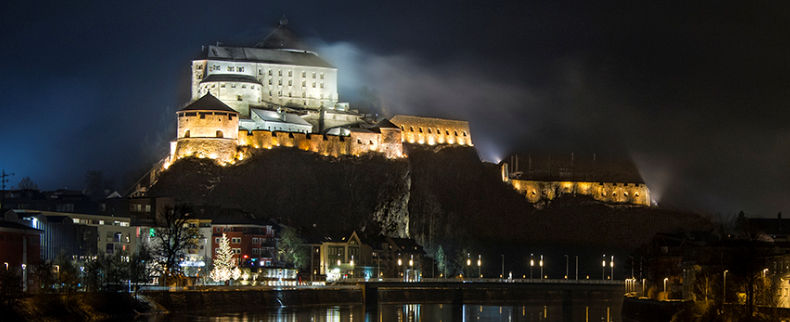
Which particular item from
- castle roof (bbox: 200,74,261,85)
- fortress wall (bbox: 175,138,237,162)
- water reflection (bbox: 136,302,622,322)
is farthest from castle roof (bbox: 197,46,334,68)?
water reflection (bbox: 136,302,622,322)

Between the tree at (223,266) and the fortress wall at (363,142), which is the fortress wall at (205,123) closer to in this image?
the fortress wall at (363,142)

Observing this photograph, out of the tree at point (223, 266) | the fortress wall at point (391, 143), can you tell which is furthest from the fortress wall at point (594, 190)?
the tree at point (223, 266)

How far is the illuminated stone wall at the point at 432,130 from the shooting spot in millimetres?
116500

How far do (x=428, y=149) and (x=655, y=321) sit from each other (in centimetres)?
5976

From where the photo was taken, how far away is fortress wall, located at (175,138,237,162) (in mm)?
100312

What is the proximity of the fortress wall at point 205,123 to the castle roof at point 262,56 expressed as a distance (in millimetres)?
15371

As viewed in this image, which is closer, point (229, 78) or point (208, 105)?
point (208, 105)

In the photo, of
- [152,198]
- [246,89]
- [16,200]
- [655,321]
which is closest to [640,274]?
Answer: [655,321]

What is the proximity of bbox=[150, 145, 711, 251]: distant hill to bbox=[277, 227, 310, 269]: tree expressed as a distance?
27.3 feet

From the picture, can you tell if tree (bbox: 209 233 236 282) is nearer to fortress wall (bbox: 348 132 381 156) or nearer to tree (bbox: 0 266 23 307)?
tree (bbox: 0 266 23 307)

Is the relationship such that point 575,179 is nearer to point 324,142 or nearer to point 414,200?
point 414,200

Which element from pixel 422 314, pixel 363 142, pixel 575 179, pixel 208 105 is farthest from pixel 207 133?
pixel 575 179

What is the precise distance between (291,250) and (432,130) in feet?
122

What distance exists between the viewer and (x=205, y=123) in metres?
101
